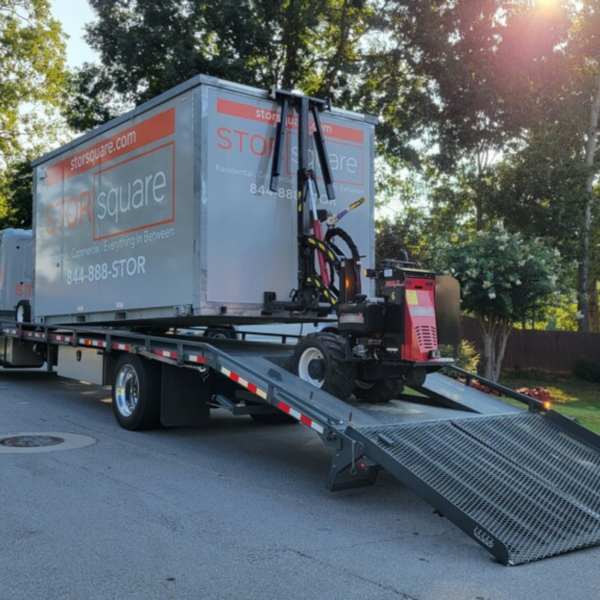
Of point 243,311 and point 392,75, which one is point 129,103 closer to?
point 392,75

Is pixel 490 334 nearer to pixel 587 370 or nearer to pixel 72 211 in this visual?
pixel 587 370

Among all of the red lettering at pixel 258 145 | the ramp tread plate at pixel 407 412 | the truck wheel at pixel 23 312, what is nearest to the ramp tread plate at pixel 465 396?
the ramp tread plate at pixel 407 412

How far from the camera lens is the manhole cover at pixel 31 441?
332 inches

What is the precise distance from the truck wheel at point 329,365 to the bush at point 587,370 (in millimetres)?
20789

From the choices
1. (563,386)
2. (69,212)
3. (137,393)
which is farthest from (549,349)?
(137,393)

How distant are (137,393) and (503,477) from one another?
5005 millimetres

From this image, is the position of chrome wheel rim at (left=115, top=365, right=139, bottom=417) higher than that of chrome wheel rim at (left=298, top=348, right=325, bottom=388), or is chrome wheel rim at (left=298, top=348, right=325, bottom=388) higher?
chrome wheel rim at (left=298, top=348, right=325, bottom=388)

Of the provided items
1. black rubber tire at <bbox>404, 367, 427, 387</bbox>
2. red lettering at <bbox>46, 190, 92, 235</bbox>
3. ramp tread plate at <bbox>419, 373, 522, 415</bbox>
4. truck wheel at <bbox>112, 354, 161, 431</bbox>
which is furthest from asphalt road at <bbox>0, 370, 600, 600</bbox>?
red lettering at <bbox>46, 190, 92, 235</bbox>

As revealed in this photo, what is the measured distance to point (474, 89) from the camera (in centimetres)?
2220

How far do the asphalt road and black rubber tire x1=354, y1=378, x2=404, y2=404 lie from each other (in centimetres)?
87

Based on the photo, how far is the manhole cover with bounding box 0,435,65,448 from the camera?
8.43m

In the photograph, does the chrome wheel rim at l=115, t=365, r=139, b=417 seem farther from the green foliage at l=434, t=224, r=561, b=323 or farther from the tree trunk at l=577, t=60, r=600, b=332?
the tree trunk at l=577, t=60, r=600, b=332

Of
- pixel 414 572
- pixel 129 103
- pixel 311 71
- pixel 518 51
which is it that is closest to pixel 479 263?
pixel 518 51

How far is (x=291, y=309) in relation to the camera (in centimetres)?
875
